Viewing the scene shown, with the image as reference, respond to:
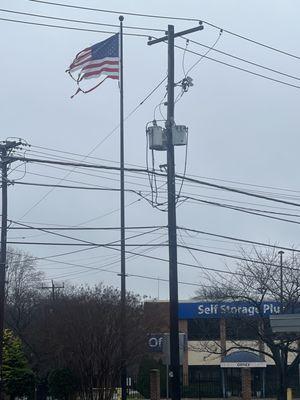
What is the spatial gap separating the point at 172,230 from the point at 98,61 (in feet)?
23.4

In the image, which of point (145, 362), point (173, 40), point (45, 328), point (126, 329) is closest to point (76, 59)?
point (173, 40)

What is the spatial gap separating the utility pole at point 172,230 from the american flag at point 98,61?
281cm

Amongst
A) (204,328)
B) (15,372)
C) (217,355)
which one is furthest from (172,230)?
(217,355)

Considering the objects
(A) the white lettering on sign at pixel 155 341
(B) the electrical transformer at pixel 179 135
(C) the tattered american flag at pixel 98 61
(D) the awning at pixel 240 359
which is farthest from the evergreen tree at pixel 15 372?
(B) the electrical transformer at pixel 179 135

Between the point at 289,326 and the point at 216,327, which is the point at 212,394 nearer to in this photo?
the point at 216,327

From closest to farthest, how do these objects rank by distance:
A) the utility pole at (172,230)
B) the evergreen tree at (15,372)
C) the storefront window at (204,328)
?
1. the utility pole at (172,230)
2. the evergreen tree at (15,372)
3. the storefront window at (204,328)

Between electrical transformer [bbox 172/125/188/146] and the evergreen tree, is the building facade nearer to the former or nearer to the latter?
the evergreen tree

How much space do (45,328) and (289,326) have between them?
1691cm

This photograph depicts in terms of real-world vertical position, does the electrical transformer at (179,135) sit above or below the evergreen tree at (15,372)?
above

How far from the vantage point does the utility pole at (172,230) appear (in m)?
22.2

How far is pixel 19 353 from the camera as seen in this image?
144 ft

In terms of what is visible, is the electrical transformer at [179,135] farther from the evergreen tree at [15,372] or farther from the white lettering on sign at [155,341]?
the evergreen tree at [15,372]

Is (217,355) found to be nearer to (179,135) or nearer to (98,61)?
(98,61)

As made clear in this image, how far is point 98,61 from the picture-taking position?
27016 mm
